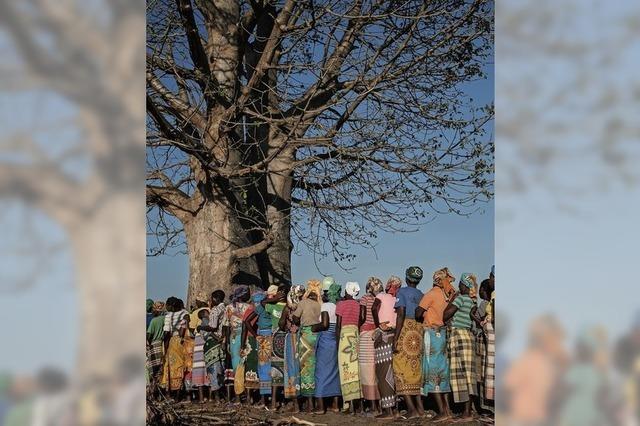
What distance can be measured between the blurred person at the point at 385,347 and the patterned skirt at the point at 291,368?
721 mm

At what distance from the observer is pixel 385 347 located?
259 inches

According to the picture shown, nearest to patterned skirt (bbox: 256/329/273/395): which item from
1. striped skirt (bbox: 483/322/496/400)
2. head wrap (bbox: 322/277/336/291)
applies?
head wrap (bbox: 322/277/336/291)

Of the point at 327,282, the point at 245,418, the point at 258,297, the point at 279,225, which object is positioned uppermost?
the point at 279,225

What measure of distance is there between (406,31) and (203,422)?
10.5ft

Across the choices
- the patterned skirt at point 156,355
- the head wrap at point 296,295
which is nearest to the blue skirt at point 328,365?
the head wrap at point 296,295

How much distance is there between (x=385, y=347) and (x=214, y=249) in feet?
6.16

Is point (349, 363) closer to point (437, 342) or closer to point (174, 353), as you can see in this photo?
point (437, 342)

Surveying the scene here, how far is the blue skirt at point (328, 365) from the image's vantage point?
6902 mm
